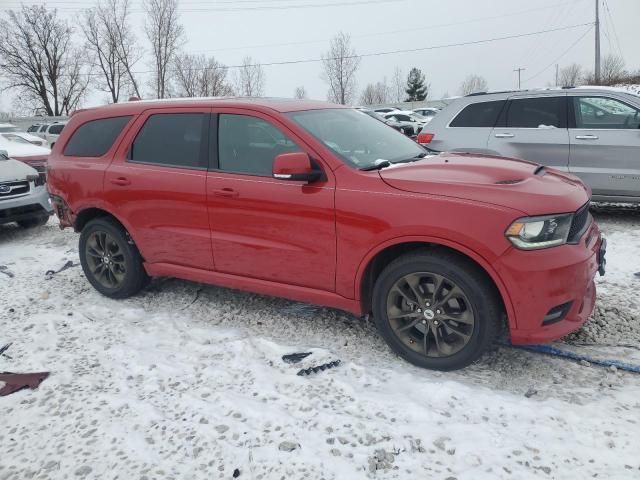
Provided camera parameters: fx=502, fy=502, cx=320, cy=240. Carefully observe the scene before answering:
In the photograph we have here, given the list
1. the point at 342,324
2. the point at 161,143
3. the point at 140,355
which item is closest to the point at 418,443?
the point at 342,324

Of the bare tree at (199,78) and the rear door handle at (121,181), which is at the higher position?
the bare tree at (199,78)

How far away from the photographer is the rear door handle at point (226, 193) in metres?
3.72

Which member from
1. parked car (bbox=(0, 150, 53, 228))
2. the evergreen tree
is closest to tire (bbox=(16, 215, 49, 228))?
parked car (bbox=(0, 150, 53, 228))

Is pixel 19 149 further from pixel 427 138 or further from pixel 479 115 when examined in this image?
pixel 479 115

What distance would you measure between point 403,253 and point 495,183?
0.72 meters

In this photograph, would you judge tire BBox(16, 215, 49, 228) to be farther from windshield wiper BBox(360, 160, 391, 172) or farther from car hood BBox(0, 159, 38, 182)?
windshield wiper BBox(360, 160, 391, 172)

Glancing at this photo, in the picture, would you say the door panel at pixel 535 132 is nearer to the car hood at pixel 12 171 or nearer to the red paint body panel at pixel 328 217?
the red paint body panel at pixel 328 217

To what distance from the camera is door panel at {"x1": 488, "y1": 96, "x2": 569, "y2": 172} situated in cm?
666

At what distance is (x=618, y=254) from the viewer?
17.4 feet

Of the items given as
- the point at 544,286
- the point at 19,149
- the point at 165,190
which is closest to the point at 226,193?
the point at 165,190

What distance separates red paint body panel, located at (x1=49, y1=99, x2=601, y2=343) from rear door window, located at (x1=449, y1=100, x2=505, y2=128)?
11.9 feet

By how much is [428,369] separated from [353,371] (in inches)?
19.1

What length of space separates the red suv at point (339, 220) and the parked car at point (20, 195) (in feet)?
9.24

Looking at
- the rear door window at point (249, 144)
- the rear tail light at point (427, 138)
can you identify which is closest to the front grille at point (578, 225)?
the rear door window at point (249, 144)
